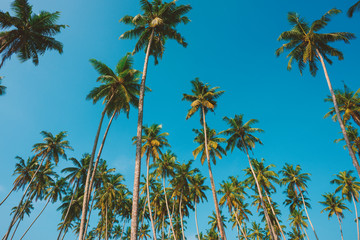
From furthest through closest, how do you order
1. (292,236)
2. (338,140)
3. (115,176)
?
(292,236) → (115,176) → (338,140)

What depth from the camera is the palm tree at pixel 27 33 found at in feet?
43.7

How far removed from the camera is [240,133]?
27969 mm

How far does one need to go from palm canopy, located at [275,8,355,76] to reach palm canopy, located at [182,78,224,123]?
9117 millimetres

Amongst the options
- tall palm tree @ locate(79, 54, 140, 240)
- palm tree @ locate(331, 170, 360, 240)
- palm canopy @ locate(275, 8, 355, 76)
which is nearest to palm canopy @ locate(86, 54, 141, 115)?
tall palm tree @ locate(79, 54, 140, 240)

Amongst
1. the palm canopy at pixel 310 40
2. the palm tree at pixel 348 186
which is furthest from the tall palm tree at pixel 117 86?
the palm tree at pixel 348 186

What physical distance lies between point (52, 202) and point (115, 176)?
43.3 feet

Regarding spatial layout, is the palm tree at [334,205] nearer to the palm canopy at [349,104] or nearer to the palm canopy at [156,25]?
the palm canopy at [349,104]

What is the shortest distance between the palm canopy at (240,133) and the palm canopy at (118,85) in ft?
51.2

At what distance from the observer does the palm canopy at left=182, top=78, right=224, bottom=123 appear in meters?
25.0

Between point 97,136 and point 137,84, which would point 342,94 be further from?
point 97,136

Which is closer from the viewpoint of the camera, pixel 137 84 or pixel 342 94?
pixel 137 84

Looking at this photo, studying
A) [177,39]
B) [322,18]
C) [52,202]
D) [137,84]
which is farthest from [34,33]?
[52,202]

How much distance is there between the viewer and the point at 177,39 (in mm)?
17438

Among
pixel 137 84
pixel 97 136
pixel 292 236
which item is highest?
pixel 137 84
